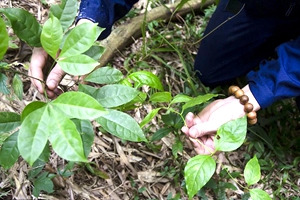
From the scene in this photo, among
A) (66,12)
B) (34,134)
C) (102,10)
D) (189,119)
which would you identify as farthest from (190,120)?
(34,134)

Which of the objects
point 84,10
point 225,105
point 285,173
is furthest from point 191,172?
point 285,173

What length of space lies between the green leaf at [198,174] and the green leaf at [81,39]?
0.33 meters

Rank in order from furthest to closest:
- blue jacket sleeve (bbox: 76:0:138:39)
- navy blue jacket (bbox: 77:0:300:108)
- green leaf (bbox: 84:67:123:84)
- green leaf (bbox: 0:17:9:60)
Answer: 1. navy blue jacket (bbox: 77:0:300:108)
2. blue jacket sleeve (bbox: 76:0:138:39)
3. green leaf (bbox: 84:67:123:84)
4. green leaf (bbox: 0:17:9:60)

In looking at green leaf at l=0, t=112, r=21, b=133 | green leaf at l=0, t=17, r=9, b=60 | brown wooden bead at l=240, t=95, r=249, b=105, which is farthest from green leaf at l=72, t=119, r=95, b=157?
brown wooden bead at l=240, t=95, r=249, b=105

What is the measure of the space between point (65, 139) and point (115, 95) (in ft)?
0.62

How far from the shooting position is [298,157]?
1.43 metres

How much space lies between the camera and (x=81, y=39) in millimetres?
Answer: 566

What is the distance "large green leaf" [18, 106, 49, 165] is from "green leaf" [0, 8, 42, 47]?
0.20m

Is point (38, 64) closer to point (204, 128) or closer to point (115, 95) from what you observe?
point (115, 95)

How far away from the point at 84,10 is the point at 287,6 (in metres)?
0.77

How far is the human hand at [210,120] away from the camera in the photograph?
1027 mm

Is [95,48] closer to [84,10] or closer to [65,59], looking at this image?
[65,59]

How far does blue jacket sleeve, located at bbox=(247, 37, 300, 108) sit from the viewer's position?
1.09 meters

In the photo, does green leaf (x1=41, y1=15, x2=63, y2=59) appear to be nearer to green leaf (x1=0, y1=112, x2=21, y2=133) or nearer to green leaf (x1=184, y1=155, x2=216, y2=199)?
green leaf (x1=0, y1=112, x2=21, y2=133)
